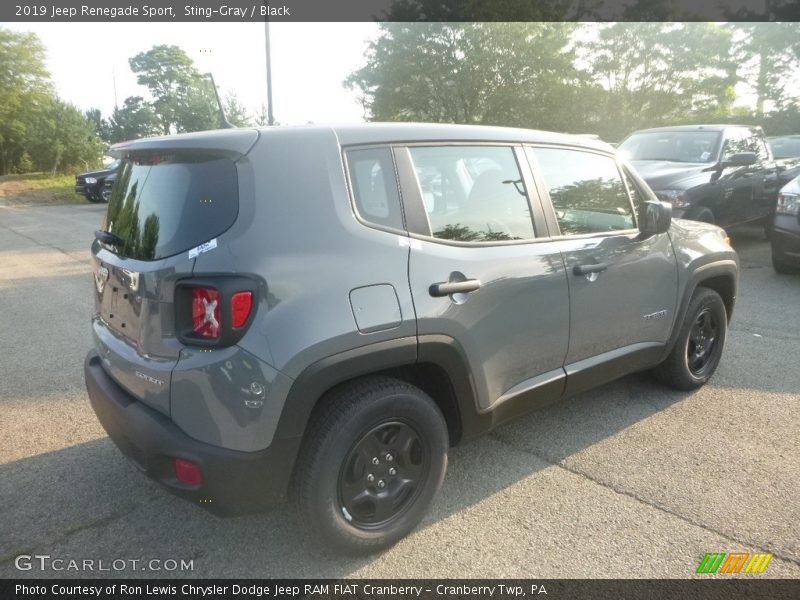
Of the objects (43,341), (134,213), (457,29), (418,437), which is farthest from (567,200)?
(457,29)

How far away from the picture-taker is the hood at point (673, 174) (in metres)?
8.01

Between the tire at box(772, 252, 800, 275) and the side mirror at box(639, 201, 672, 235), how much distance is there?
16.8 feet

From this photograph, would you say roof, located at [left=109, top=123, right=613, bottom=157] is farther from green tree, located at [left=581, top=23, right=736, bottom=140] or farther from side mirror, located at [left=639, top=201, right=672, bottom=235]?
green tree, located at [left=581, top=23, right=736, bottom=140]

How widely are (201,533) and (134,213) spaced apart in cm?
142

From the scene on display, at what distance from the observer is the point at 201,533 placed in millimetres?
2764

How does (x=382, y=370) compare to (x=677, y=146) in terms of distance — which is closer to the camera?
(x=382, y=370)

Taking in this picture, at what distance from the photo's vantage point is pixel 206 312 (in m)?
2.22

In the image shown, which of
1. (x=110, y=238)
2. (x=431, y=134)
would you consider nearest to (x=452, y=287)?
(x=431, y=134)

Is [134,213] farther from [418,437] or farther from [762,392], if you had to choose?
[762,392]

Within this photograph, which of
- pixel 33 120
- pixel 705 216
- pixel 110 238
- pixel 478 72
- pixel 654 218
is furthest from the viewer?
pixel 33 120

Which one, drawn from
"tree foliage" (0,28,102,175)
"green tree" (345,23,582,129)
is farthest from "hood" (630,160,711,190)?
"tree foliage" (0,28,102,175)

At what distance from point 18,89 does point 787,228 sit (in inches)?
1504

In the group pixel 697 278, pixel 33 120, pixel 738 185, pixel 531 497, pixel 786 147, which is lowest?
pixel 531 497

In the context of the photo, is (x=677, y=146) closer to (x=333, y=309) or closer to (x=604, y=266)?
(x=604, y=266)
